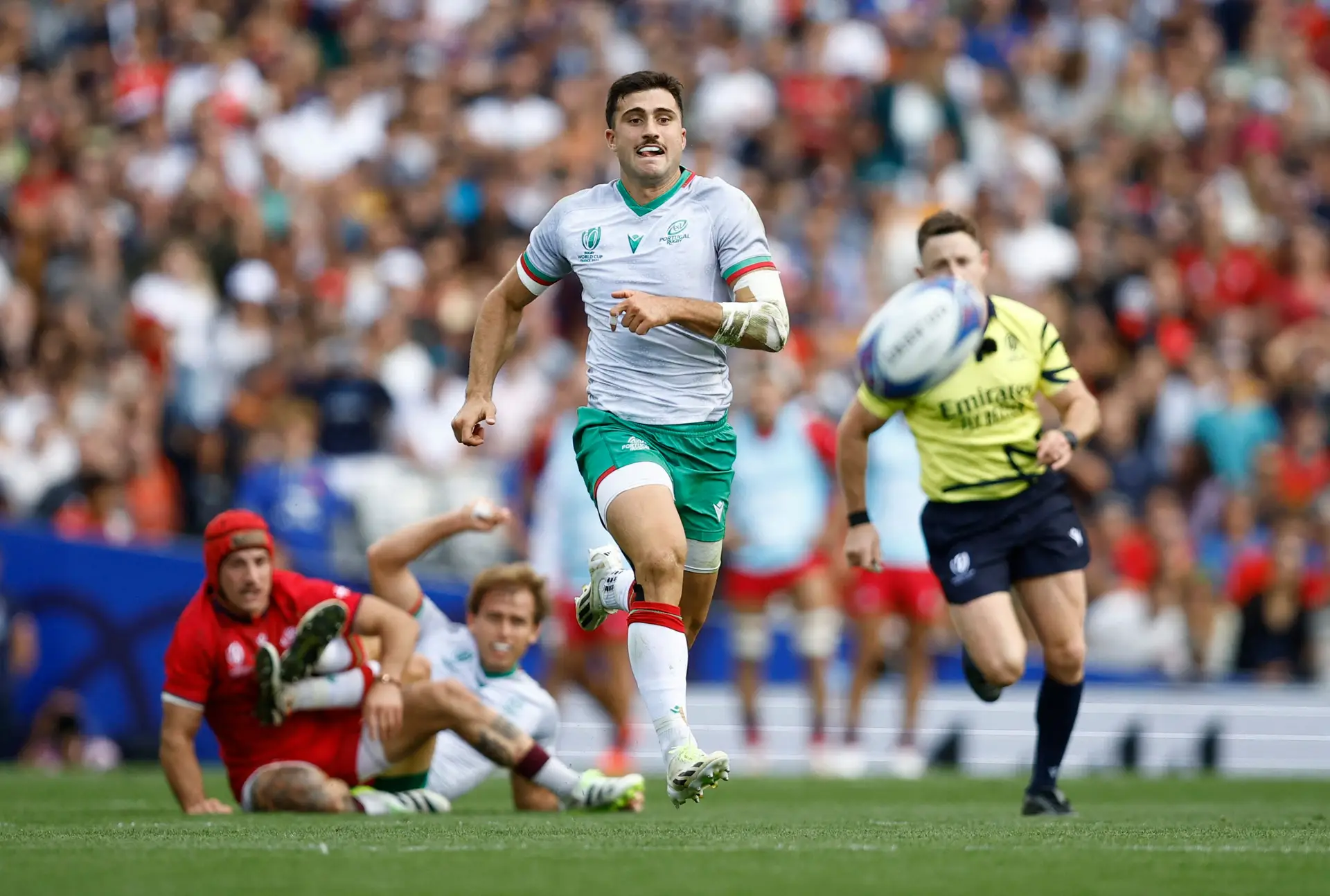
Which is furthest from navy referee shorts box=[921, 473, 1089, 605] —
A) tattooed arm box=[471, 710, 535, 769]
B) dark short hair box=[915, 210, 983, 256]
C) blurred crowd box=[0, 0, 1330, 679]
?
blurred crowd box=[0, 0, 1330, 679]

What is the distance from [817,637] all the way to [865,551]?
15.1 ft

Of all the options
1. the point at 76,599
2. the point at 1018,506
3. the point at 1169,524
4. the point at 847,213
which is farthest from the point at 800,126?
the point at 1018,506

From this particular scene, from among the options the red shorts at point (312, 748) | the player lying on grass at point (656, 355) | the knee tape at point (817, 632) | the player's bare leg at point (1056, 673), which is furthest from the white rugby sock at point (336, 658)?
the knee tape at point (817, 632)

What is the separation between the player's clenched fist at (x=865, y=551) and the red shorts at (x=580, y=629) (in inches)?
161

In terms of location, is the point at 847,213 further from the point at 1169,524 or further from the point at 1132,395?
the point at 1169,524

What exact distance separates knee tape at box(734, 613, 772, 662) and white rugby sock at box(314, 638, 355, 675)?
4845mm

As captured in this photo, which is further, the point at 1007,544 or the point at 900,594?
the point at 900,594

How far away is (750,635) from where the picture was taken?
42.8 ft

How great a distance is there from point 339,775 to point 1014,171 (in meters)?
11.6

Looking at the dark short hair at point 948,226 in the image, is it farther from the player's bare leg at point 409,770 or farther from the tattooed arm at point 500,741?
the player's bare leg at point 409,770

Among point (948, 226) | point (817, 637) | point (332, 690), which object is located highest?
point (948, 226)

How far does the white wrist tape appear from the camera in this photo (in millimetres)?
6984

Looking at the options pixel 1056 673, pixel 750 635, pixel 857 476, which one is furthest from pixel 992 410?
pixel 750 635

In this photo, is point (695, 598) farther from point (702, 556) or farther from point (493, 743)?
point (493, 743)
